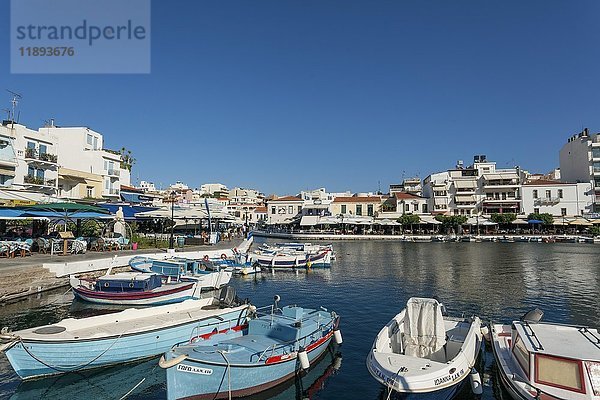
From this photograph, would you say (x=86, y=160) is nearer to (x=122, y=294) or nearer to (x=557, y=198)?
(x=122, y=294)

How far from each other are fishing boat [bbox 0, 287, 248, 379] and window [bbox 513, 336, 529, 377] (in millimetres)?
8303

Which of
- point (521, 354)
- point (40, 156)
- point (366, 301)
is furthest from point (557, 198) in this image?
point (40, 156)

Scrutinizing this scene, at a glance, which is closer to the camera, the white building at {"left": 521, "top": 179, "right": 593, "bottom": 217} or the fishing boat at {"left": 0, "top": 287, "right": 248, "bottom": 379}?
the fishing boat at {"left": 0, "top": 287, "right": 248, "bottom": 379}

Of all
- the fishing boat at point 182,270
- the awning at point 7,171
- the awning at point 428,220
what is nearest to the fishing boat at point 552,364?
the fishing boat at point 182,270

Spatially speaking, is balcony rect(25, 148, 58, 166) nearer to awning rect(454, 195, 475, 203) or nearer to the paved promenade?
the paved promenade

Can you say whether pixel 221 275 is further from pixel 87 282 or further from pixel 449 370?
pixel 449 370

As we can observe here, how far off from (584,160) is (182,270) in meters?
87.0

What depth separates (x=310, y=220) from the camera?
87000mm

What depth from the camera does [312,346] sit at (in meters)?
11.5

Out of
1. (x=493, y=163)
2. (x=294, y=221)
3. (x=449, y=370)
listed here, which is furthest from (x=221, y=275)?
(x=493, y=163)

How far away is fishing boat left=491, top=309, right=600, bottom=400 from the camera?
25.8 ft

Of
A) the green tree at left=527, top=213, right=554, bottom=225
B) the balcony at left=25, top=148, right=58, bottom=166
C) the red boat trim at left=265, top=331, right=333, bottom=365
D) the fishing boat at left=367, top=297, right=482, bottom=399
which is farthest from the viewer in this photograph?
the green tree at left=527, top=213, right=554, bottom=225

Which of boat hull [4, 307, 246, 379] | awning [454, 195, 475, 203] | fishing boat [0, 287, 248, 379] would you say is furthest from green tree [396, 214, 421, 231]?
boat hull [4, 307, 246, 379]

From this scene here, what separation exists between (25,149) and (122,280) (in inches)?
1083
